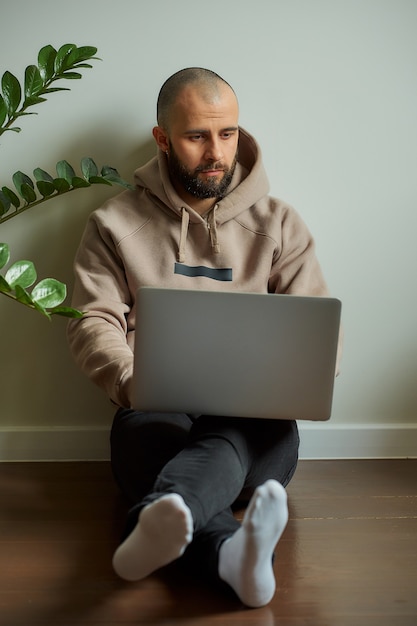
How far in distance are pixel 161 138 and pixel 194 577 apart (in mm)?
1116

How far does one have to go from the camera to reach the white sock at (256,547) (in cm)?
127

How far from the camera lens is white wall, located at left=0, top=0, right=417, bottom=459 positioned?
7.11ft

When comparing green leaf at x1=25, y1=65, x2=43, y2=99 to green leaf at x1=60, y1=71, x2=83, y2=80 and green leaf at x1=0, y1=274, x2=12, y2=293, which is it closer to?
green leaf at x1=60, y1=71, x2=83, y2=80

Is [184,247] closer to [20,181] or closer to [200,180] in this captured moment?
[200,180]

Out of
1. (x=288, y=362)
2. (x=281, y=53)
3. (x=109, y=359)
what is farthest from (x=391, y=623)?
(x=281, y=53)

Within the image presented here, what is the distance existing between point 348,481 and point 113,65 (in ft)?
4.17

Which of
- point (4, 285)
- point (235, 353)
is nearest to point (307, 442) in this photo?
point (235, 353)

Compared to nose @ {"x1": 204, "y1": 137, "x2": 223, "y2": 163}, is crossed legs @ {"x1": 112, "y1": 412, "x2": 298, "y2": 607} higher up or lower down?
lower down

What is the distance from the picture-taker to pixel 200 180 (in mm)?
2020

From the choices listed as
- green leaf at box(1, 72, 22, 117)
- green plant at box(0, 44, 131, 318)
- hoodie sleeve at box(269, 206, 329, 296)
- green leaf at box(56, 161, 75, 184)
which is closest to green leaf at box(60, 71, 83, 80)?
green plant at box(0, 44, 131, 318)

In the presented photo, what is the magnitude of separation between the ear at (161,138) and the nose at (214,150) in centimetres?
13

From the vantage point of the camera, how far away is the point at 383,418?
2.35m

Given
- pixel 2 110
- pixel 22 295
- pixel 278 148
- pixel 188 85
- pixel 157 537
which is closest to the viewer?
pixel 157 537

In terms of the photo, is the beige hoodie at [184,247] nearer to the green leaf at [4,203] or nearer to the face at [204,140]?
the face at [204,140]
